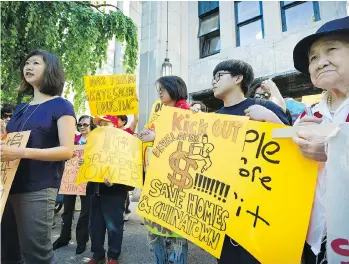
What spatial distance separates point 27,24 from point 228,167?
206 inches

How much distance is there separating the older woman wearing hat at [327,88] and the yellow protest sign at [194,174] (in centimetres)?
34

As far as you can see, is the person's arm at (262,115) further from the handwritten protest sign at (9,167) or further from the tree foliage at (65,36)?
the tree foliage at (65,36)

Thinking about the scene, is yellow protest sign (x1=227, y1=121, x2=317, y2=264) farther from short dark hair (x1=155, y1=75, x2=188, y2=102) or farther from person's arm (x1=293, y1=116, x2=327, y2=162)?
short dark hair (x1=155, y1=75, x2=188, y2=102)

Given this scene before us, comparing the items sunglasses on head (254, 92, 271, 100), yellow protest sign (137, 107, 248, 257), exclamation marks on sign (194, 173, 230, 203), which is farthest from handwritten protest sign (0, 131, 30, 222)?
sunglasses on head (254, 92, 271, 100)

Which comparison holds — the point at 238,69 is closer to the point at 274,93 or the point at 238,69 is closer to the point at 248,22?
the point at 274,93

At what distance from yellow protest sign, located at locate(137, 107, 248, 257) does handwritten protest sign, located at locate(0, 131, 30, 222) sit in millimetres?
756

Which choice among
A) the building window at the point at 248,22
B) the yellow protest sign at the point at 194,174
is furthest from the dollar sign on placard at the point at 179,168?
the building window at the point at 248,22

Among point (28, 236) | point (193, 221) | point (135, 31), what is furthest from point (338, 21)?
point (135, 31)

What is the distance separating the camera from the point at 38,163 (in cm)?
158

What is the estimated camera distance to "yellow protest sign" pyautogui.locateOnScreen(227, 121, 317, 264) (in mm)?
1033

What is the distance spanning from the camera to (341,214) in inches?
32.9

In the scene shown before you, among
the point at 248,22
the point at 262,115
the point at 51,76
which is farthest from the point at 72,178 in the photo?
the point at 248,22

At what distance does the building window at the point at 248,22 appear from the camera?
24.3 ft

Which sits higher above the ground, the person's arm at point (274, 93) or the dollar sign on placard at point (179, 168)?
the person's arm at point (274, 93)
